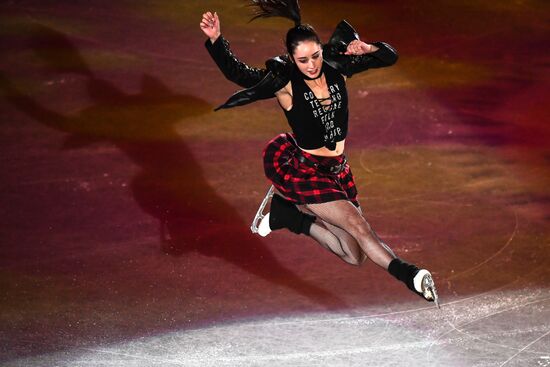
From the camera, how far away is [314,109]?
5.53m

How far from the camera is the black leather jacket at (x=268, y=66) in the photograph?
17.8 ft

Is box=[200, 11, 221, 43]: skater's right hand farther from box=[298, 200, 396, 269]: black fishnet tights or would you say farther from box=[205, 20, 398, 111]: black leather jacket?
box=[298, 200, 396, 269]: black fishnet tights

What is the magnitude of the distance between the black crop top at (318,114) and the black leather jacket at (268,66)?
63 mm

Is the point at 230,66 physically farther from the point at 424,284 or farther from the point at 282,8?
the point at 424,284

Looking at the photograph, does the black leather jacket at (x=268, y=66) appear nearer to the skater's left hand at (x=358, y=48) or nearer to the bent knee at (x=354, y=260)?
the skater's left hand at (x=358, y=48)

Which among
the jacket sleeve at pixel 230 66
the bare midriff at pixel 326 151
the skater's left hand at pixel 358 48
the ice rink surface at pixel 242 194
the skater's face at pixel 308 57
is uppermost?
the skater's left hand at pixel 358 48

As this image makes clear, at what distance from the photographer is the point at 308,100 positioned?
552 centimetres

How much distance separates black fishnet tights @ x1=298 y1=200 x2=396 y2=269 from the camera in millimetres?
5324

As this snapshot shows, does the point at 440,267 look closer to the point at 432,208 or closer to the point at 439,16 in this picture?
the point at 432,208

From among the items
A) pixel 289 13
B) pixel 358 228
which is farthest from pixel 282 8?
pixel 358 228

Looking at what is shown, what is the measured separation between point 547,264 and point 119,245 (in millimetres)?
2852

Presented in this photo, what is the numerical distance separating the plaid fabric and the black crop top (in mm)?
119

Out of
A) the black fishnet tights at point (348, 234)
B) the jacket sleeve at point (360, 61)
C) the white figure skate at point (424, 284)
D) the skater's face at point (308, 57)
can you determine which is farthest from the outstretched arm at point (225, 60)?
the white figure skate at point (424, 284)

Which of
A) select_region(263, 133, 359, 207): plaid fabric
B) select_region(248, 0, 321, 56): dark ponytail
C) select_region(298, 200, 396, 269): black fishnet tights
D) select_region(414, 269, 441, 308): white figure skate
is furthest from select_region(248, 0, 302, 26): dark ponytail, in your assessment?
select_region(414, 269, 441, 308): white figure skate
